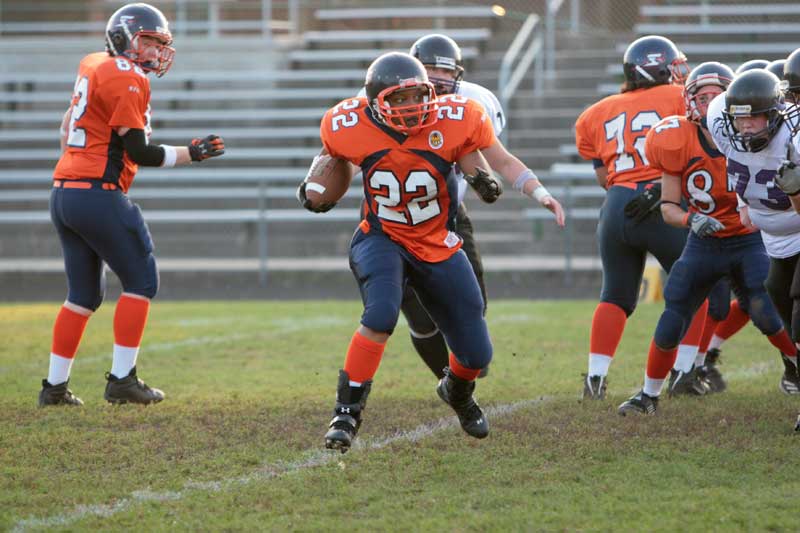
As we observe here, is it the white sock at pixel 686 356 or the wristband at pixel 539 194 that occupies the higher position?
the wristband at pixel 539 194

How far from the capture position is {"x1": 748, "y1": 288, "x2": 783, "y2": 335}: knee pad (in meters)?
4.94

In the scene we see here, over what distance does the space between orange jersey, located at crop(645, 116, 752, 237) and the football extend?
144 cm

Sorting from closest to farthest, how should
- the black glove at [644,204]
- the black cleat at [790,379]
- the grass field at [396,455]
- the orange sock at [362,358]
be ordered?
the grass field at [396,455] < the orange sock at [362,358] < the black glove at [644,204] < the black cleat at [790,379]

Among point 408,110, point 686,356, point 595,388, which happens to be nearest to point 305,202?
point 408,110

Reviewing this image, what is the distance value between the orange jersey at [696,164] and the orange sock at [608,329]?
2.28ft

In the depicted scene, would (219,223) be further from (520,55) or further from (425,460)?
(425,460)

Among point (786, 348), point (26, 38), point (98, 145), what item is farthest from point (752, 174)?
point (26, 38)

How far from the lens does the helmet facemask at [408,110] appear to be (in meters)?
4.07

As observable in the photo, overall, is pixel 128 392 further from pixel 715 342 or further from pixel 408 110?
pixel 715 342

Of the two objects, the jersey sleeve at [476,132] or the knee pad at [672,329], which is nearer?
the jersey sleeve at [476,132]

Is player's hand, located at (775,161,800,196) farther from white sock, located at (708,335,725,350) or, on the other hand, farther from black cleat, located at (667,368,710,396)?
white sock, located at (708,335,725,350)

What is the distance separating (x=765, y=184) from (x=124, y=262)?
292 centimetres

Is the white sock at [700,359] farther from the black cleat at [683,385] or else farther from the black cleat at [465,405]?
the black cleat at [465,405]

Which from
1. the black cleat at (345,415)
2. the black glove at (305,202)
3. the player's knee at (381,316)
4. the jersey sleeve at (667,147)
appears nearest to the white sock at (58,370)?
the black glove at (305,202)
